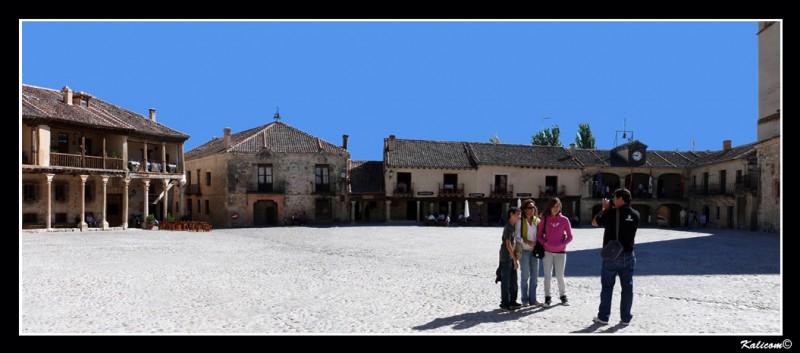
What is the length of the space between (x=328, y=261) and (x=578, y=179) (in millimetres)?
30722

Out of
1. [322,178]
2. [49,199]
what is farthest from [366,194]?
[49,199]

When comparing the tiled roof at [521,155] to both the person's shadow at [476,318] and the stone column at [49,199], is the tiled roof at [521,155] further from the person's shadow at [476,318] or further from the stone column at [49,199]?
the person's shadow at [476,318]

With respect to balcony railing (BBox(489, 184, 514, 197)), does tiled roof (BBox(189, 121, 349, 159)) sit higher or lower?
higher

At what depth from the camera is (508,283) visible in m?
6.96

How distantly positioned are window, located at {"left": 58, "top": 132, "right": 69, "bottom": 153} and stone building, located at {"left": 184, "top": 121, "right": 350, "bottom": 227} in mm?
9895

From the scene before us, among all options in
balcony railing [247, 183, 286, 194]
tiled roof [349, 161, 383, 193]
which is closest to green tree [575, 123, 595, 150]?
tiled roof [349, 161, 383, 193]

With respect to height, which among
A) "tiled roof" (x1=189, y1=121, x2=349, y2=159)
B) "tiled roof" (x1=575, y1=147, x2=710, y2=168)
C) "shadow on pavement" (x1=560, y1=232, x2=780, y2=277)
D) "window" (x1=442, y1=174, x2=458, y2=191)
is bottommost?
"shadow on pavement" (x1=560, y1=232, x2=780, y2=277)

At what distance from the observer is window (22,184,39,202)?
2365 cm

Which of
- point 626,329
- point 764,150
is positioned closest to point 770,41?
point 764,150

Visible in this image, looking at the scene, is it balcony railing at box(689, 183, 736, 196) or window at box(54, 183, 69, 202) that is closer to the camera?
window at box(54, 183, 69, 202)

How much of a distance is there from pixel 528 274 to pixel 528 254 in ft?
0.98

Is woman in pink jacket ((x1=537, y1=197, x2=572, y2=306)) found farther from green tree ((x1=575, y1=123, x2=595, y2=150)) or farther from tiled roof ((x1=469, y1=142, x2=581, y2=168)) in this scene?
green tree ((x1=575, y1=123, x2=595, y2=150))

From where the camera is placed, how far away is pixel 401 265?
1216 cm

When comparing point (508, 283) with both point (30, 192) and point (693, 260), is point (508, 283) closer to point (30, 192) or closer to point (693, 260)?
point (693, 260)
